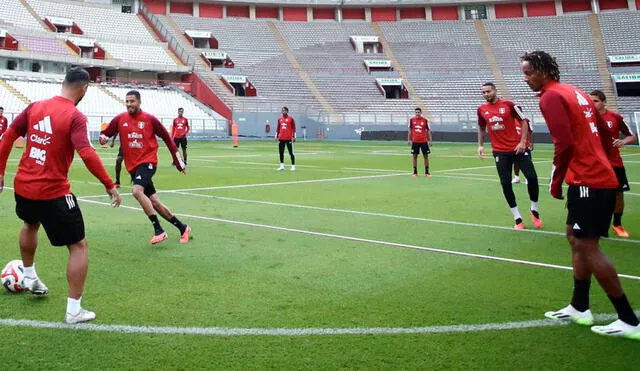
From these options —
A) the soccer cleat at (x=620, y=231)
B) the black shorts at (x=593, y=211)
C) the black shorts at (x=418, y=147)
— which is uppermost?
the black shorts at (x=418, y=147)

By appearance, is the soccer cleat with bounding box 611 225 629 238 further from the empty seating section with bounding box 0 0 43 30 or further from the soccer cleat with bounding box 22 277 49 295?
the empty seating section with bounding box 0 0 43 30

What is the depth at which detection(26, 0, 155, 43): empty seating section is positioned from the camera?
60.3 metres

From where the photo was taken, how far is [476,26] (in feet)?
223

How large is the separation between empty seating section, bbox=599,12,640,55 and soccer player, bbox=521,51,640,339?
204 feet

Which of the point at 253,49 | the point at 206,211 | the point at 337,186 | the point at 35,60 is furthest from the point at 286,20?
the point at 206,211

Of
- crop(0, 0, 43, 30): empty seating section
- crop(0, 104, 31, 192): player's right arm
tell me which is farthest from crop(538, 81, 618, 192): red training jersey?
crop(0, 0, 43, 30): empty seating section

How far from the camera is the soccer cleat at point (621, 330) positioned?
4.48 meters

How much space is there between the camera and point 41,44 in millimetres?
53594

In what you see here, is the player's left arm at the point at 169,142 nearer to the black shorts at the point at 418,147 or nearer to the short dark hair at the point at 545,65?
the short dark hair at the point at 545,65

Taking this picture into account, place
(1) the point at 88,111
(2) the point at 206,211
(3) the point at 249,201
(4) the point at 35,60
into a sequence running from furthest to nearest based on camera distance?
1. (4) the point at 35,60
2. (1) the point at 88,111
3. (3) the point at 249,201
4. (2) the point at 206,211

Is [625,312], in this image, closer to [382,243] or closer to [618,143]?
[382,243]

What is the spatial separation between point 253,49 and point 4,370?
63.2m

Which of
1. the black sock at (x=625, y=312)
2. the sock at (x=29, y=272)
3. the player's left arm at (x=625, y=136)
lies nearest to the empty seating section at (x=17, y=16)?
the sock at (x=29, y=272)

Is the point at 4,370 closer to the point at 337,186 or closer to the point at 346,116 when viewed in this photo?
the point at 337,186
